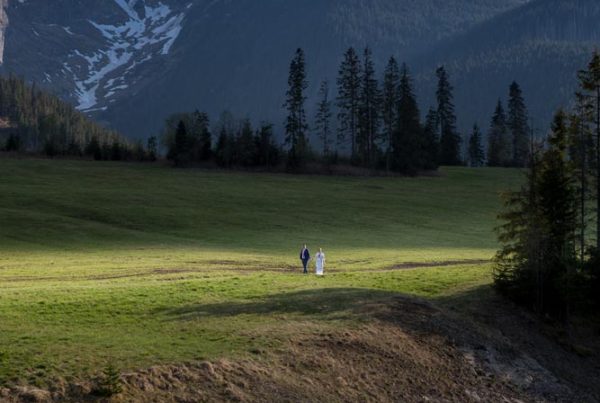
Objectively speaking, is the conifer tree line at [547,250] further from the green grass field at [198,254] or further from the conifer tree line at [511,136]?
the conifer tree line at [511,136]

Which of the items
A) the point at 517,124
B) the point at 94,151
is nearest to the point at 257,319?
the point at 94,151

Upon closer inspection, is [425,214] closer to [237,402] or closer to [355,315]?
[355,315]

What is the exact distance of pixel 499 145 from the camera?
145500 mm

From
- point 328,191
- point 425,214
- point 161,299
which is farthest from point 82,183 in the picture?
point 161,299

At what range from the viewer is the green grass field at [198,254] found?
78.9ft

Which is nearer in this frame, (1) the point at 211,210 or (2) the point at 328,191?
(1) the point at 211,210

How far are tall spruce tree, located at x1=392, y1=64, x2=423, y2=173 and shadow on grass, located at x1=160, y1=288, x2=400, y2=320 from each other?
8043 centimetres

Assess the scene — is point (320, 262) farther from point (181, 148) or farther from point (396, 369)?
point (181, 148)

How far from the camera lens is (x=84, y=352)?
21859 millimetres

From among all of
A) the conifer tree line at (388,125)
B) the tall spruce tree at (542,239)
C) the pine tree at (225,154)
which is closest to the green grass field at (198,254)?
the tall spruce tree at (542,239)

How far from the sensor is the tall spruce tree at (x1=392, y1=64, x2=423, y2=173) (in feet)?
367

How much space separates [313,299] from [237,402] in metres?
10.5

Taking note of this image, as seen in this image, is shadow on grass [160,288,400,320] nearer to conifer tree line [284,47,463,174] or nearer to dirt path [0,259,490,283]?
dirt path [0,259,490,283]

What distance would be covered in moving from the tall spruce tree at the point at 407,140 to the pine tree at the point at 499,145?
1369 inches
